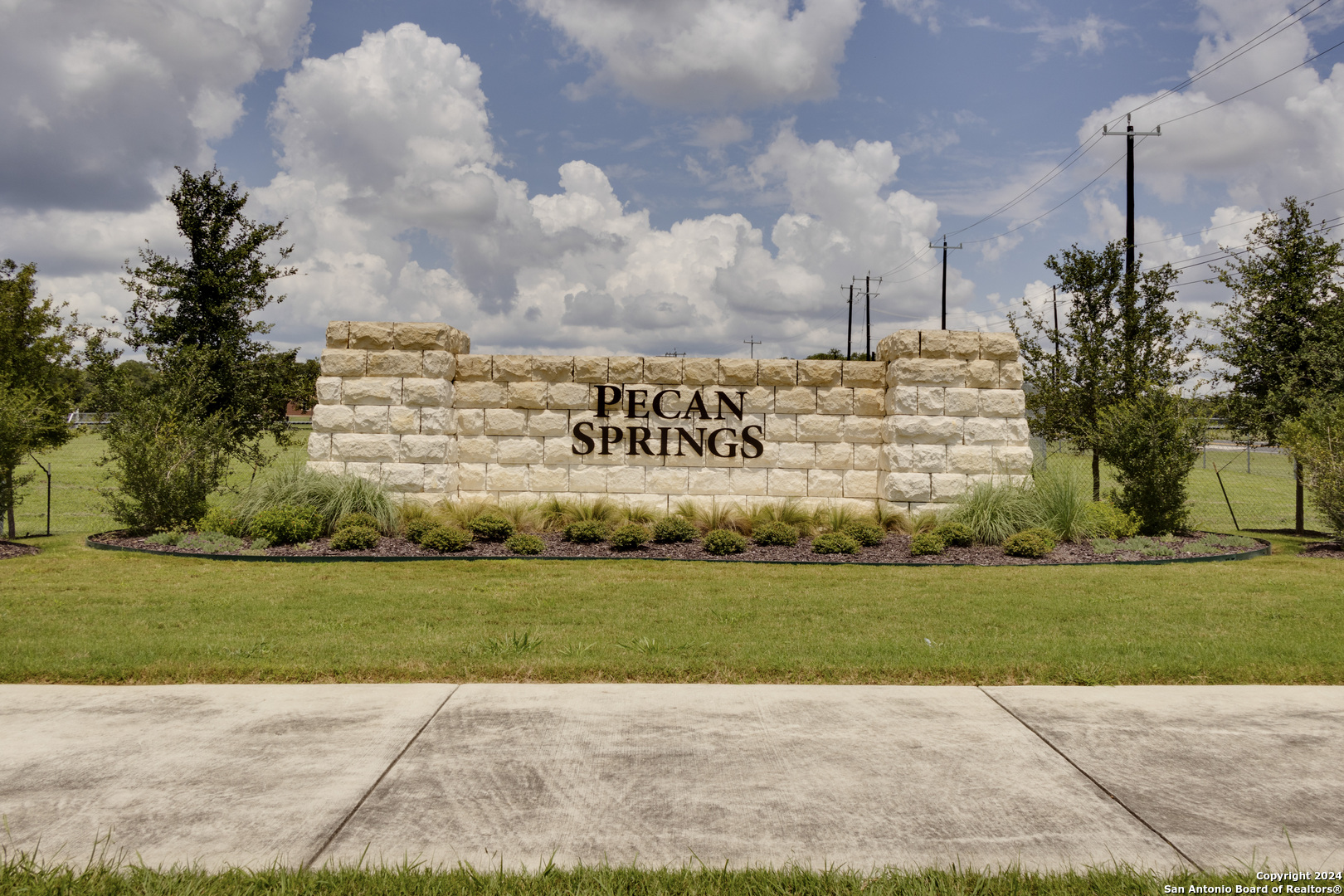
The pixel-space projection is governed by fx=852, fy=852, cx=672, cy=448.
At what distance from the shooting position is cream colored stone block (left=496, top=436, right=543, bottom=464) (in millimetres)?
13898

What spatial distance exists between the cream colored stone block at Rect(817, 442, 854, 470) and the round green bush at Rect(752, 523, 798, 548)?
1.98 meters

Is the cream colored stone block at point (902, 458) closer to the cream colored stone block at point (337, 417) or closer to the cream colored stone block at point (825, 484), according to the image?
the cream colored stone block at point (825, 484)

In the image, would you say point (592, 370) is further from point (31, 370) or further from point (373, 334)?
point (31, 370)

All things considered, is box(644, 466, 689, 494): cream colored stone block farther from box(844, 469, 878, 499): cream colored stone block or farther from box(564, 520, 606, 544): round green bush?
box(844, 469, 878, 499): cream colored stone block

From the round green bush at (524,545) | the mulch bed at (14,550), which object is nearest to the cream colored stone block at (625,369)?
the round green bush at (524,545)

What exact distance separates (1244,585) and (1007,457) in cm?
429

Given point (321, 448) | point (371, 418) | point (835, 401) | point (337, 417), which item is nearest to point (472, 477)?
point (371, 418)

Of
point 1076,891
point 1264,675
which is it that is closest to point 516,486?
point 1264,675

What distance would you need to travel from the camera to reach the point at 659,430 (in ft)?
45.5

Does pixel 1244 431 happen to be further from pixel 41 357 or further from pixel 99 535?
pixel 41 357

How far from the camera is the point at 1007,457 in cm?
1352

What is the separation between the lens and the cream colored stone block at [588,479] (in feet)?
45.5

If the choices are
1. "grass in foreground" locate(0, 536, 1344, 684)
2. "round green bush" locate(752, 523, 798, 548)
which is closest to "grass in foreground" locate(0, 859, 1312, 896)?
"grass in foreground" locate(0, 536, 1344, 684)

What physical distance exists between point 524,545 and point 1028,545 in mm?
6919
